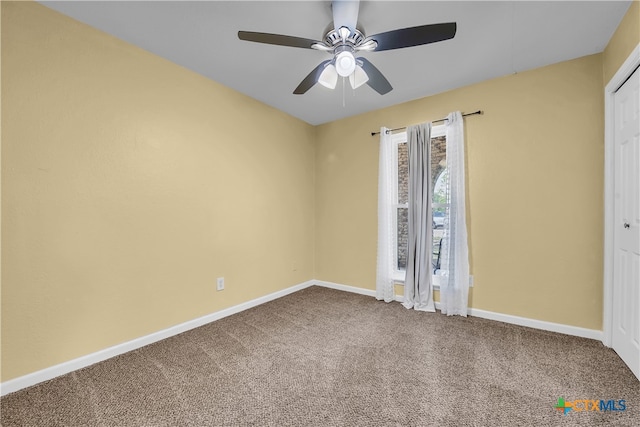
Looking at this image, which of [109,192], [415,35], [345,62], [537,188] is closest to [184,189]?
[109,192]

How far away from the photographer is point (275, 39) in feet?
5.46

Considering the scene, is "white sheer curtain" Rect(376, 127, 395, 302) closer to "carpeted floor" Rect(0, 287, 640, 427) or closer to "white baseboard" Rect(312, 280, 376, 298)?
"white baseboard" Rect(312, 280, 376, 298)

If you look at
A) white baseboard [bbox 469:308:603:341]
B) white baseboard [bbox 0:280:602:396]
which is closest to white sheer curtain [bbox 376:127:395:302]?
white baseboard [bbox 0:280:602:396]

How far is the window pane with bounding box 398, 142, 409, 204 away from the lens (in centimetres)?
354

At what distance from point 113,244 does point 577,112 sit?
4053 mm

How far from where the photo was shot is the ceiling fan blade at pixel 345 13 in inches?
65.4

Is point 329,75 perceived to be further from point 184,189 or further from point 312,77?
point 184,189

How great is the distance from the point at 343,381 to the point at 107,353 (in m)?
1.79

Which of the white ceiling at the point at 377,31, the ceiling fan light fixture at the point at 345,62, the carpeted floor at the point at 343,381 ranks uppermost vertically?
the white ceiling at the point at 377,31

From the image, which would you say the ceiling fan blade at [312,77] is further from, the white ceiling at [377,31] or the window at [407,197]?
the window at [407,197]

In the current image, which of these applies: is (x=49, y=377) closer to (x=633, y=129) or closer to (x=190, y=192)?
(x=190, y=192)

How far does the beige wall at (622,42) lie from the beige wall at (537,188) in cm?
13

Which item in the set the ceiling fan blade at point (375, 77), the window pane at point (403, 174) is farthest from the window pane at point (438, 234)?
the ceiling fan blade at point (375, 77)

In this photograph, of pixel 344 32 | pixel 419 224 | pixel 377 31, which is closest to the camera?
pixel 344 32
